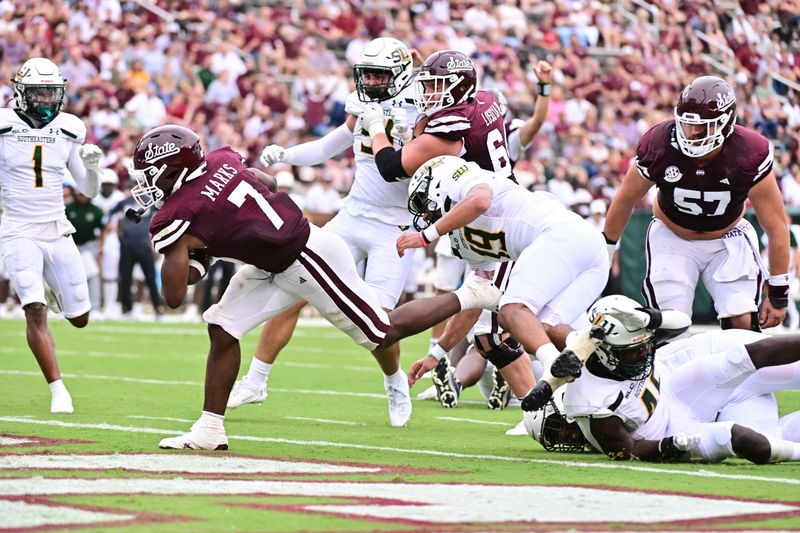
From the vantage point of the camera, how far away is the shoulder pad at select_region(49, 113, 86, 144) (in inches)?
349

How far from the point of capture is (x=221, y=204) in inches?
248

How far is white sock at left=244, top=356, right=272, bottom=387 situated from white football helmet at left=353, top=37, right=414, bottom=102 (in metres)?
1.70

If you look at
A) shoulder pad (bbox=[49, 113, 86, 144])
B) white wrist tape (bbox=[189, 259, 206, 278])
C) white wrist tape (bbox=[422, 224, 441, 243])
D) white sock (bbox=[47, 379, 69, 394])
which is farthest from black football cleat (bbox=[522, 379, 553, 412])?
shoulder pad (bbox=[49, 113, 86, 144])

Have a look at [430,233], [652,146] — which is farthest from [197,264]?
[652,146]

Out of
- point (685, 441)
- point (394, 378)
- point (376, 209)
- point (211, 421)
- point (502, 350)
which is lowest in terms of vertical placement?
point (394, 378)

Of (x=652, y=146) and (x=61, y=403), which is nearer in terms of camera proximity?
(x=652, y=146)

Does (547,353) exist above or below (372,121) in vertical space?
below

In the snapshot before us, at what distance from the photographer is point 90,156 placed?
8.73 meters

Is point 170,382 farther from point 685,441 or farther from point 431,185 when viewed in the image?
point 685,441

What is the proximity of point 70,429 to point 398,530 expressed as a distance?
3403 mm

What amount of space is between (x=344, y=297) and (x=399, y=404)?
1391 mm

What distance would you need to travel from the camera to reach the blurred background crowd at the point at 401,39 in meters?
20.5

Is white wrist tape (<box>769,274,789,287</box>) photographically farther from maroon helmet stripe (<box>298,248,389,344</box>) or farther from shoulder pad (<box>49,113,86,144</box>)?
shoulder pad (<box>49,113,86,144</box>)

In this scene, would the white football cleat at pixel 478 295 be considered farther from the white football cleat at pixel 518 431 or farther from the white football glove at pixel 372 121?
the white football glove at pixel 372 121
